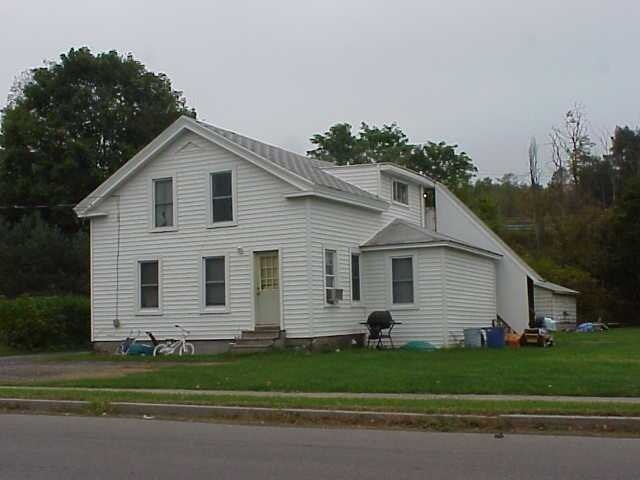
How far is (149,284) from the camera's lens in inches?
1129

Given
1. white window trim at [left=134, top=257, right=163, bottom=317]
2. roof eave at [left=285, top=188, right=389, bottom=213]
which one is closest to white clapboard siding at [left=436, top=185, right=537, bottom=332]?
roof eave at [left=285, top=188, right=389, bottom=213]

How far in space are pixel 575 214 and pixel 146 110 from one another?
95.1 feet

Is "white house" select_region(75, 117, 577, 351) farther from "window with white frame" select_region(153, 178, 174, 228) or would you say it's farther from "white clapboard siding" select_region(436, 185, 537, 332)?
"white clapboard siding" select_region(436, 185, 537, 332)

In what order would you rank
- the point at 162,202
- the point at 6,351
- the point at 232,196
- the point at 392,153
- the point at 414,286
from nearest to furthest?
the point at 232,196 → the point at 414,286 → the point at 162,202 → the point at 6,351 → the point at 392,153

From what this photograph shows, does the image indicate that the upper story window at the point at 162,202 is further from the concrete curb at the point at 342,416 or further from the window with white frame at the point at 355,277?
the concrete curb at the point at 342,416

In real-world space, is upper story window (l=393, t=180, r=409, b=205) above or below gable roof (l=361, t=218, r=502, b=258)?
above

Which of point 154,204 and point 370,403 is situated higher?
point 154,204

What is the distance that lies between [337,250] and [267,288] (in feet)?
8.21

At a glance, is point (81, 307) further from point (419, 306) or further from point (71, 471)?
point (71, 471)

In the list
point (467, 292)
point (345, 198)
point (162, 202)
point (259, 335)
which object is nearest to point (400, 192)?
point (467, 292)

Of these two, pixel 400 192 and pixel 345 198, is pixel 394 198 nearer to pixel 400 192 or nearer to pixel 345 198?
pixel 400 192

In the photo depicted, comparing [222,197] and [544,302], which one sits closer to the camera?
[222,197]

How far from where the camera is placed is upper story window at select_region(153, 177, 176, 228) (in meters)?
28.5

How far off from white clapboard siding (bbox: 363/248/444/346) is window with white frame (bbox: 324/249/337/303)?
216 cm
